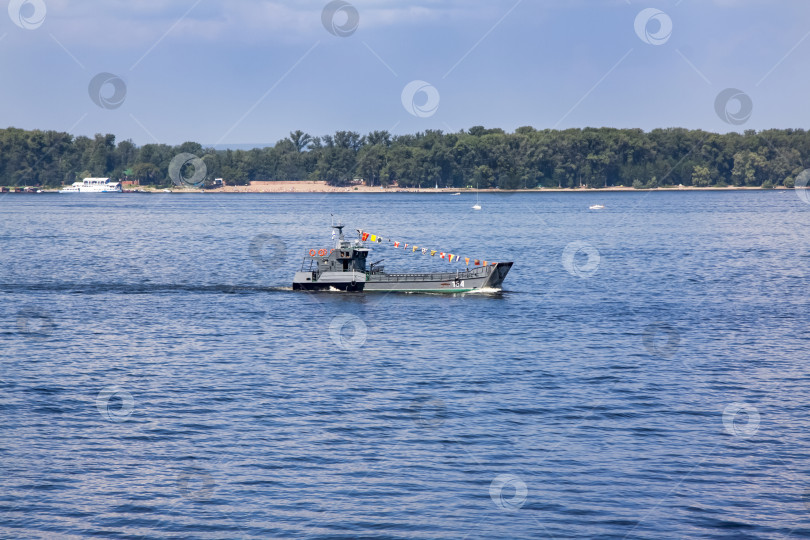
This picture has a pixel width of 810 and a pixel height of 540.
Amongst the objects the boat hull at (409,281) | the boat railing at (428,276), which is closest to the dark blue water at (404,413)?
the boat hull at (409,281)

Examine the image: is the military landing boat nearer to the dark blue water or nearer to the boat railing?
the boat railing

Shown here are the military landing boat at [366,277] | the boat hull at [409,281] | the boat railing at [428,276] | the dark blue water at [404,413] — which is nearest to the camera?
the dark blue water at [404,413]

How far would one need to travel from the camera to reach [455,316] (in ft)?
209

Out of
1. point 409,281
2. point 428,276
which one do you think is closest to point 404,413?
point 409,281

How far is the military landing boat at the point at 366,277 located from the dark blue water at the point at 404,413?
1173mm

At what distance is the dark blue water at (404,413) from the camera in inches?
1087

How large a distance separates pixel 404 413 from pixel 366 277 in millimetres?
34114

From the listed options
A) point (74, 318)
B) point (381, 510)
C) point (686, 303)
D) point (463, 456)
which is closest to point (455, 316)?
point (686, 303)

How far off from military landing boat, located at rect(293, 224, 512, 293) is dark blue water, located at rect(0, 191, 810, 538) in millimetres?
1173

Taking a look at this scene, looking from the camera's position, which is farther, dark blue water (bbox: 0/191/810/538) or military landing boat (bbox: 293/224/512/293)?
military landing boat (bbox: 293/224/512/293)

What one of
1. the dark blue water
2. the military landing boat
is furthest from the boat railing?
the dark blue water

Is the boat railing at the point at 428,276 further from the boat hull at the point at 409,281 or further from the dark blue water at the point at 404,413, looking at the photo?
the dark blue water at the point at 404,413

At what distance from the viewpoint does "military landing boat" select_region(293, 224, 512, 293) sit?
71.4m

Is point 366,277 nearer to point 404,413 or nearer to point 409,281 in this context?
point 409,281
